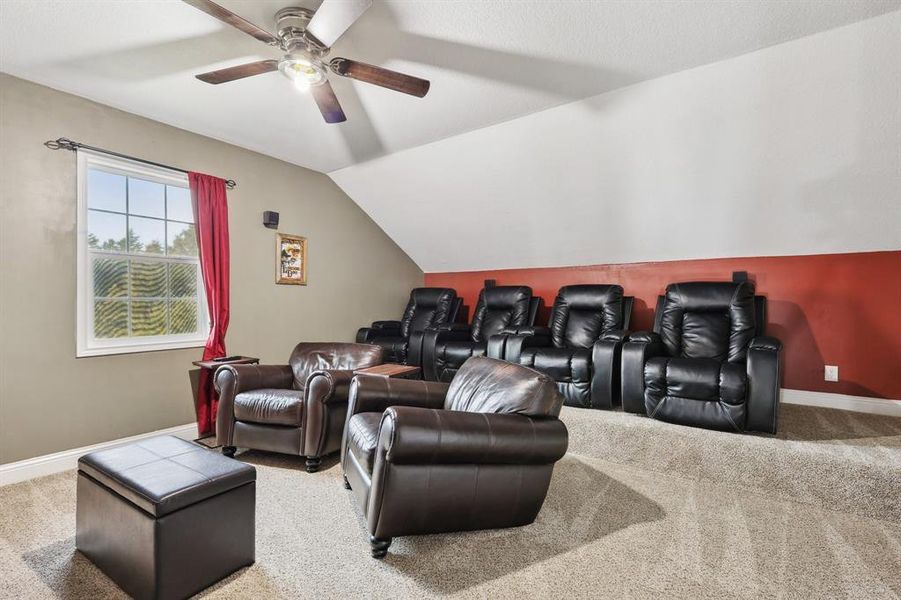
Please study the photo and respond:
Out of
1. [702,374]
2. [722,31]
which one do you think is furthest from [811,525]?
[722,31]

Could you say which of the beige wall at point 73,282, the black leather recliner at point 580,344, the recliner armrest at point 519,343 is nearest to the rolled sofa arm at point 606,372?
the black leather recliner at point 580,344

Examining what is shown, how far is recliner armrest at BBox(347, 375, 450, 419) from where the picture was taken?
8.18ft

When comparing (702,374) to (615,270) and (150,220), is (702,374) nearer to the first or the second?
(615,270)

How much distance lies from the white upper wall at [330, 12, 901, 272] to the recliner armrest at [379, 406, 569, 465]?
8.10ft

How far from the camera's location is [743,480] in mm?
2574

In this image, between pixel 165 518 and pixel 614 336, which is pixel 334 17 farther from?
pixel 614 336

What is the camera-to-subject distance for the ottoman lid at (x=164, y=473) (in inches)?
62.7

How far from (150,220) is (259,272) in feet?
3.15

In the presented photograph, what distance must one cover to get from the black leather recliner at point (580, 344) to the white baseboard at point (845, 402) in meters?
1.47

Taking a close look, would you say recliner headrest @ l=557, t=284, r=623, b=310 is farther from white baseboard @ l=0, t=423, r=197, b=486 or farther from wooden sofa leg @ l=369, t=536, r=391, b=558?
white baseboard @ l=0, t=423, r=197, b=486

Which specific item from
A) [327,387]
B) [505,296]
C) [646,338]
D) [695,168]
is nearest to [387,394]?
[327,387]

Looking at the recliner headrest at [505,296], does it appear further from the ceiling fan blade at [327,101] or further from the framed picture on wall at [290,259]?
the ceiling fan blade at [327,101]

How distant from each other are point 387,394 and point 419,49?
2029 millimetres

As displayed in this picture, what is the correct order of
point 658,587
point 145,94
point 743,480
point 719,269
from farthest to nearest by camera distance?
point 719,269 < point 145,94 < point 743,480 < point 658,587
